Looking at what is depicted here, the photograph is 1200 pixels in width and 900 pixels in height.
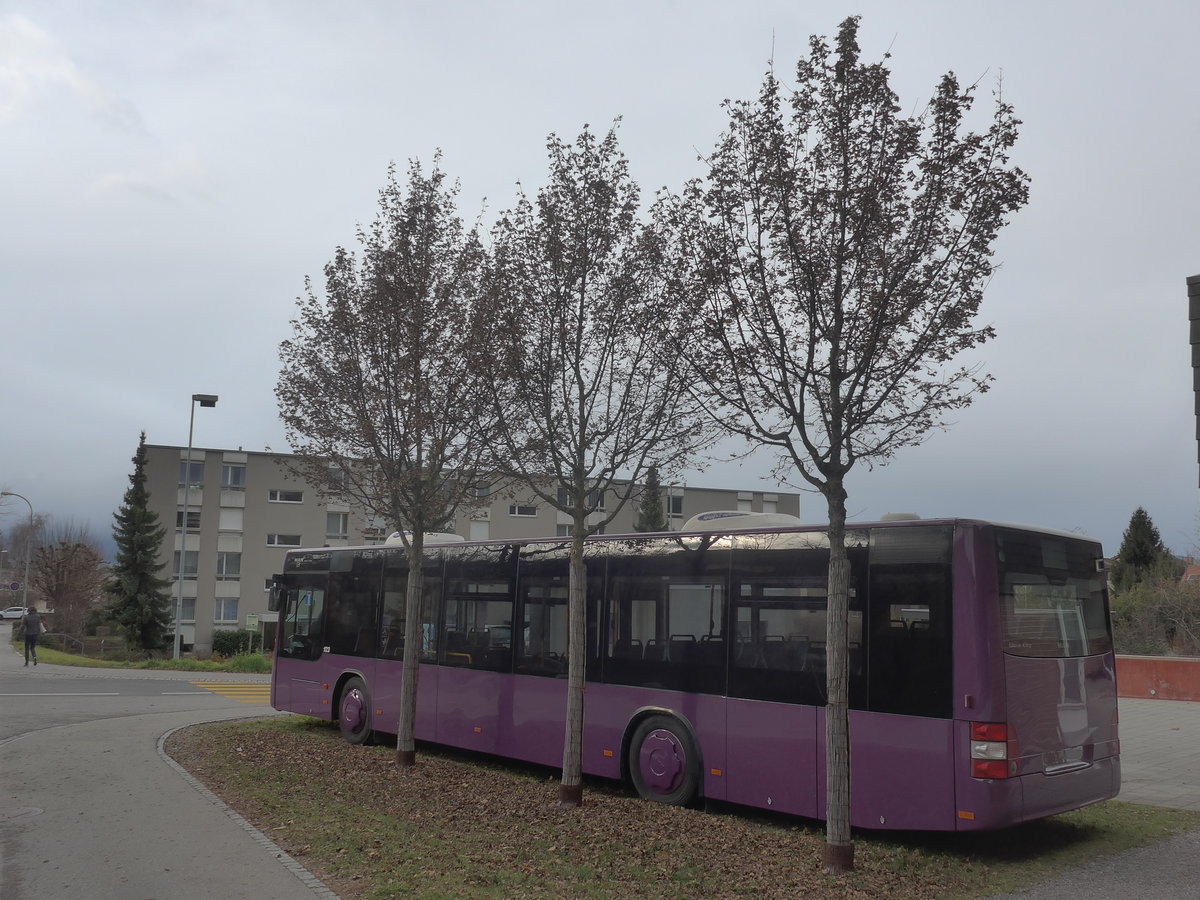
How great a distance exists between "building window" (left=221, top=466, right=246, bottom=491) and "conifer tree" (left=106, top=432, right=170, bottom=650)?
8.17 meters

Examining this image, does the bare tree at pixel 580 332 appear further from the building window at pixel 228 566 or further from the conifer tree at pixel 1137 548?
the building window at pixel 228 566

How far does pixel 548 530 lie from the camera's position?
62281mm

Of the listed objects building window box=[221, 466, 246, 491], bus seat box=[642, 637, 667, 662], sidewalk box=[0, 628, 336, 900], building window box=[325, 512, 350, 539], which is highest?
building window box=[221, 466, 246, 491]

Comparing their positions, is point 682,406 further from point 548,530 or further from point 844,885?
point 548,530

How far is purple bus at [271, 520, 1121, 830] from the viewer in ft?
26.2

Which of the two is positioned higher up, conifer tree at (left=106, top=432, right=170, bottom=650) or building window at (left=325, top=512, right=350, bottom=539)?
building window at (left=325, top=512, right=350, bottom=539)

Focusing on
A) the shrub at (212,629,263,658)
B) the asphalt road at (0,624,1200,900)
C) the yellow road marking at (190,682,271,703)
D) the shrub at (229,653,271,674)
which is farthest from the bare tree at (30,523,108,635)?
the asphalt road at (0,624,1200,900)

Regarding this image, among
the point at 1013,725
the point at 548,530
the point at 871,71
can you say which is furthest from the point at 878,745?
the point at 548,530

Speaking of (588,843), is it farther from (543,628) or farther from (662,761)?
(543,628)

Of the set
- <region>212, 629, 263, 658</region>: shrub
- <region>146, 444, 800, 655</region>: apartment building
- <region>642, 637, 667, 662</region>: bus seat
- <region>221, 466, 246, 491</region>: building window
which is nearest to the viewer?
<region>642, 637, 667, 662</region>: bus seat

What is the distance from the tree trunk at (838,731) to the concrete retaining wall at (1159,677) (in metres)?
16.1

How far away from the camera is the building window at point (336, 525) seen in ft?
192

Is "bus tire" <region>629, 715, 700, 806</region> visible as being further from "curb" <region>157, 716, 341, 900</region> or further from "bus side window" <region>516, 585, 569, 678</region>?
"curb" <region>157, 716, 341, 900</region>

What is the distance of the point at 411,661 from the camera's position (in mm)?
12297
